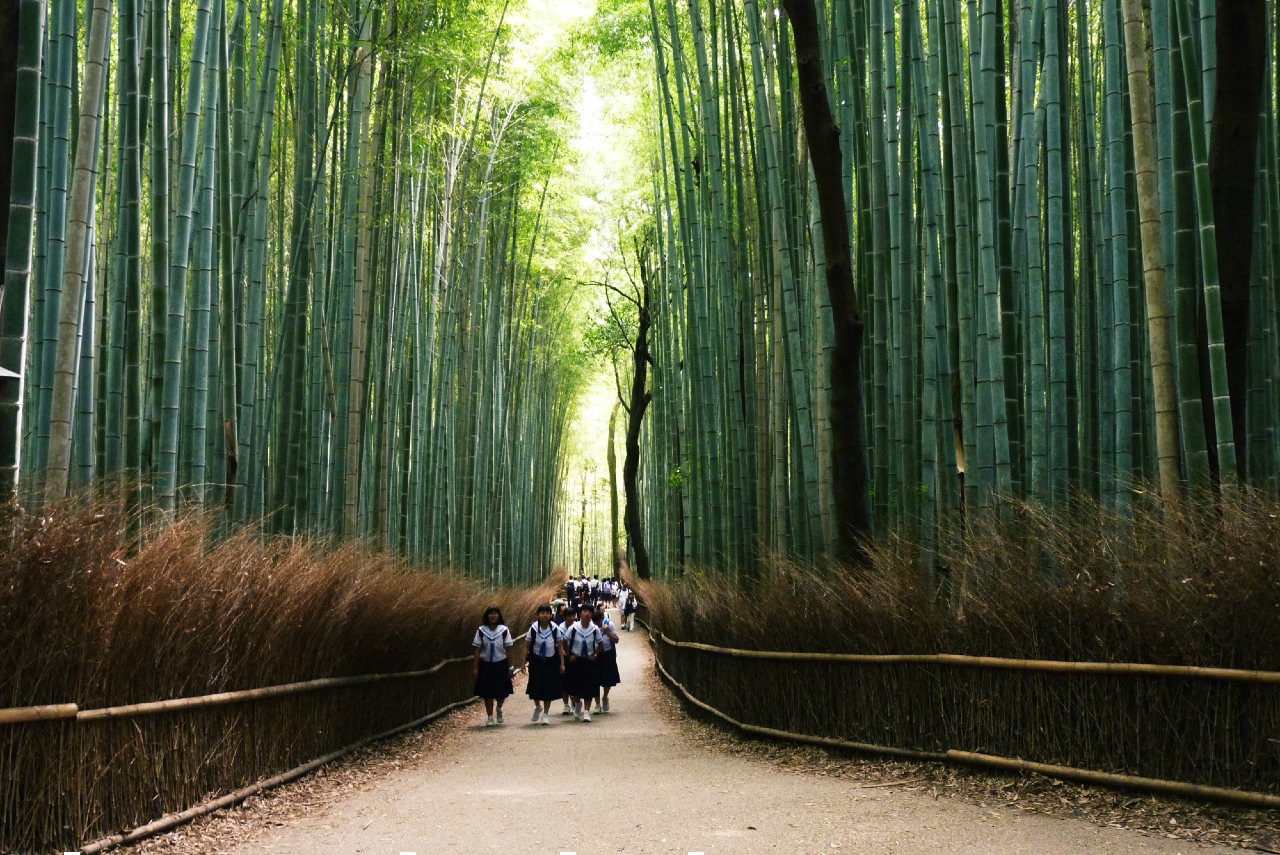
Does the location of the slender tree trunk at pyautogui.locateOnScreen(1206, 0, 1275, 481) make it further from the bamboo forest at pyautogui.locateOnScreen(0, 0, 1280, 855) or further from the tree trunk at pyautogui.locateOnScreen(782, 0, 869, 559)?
the tree trunk at pyautogui.locateOnScreen(782, 0, 869, 559)

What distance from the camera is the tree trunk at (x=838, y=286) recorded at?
6.73 metres

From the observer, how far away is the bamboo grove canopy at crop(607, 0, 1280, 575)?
4902 millimetres

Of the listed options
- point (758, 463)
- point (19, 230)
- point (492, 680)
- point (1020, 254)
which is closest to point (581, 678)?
point (492, 680)

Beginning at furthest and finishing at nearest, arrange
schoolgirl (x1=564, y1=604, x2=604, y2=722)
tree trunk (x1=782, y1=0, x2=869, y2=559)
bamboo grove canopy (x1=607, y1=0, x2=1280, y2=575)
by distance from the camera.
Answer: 1. schoolgirl (x1=564, y1=604, x2=604, y2=722)
2. tree trunk (x1=782, y1=0, x2=869, y2=559)
3. bamboo grove canopy (x1=607, y1=0, x2=1280, y2=575)

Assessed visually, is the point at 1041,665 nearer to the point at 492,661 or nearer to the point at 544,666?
the point at 492,661

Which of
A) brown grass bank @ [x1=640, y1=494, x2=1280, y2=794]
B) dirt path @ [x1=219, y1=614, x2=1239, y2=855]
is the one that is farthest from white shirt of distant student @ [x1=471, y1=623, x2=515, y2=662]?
brown grass bank @ [x1=640, y1=494, x2=1280, y2=794]

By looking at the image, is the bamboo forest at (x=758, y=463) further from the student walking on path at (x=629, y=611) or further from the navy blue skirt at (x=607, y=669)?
the student walking on path at (x=629, y=611)

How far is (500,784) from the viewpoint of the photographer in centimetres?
583

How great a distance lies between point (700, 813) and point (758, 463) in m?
5.56

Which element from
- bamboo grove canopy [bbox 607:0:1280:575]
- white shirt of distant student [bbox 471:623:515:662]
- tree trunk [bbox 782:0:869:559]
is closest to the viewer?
bamboo grove canopy [bbox 607:0:1280:575]

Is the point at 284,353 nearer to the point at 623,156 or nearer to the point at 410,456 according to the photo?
the point at 410,456

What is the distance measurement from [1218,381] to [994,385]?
1151 millimetres

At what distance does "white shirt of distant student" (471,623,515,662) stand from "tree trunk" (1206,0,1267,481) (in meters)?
5.97

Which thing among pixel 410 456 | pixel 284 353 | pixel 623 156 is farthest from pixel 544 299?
pixel 284 353
